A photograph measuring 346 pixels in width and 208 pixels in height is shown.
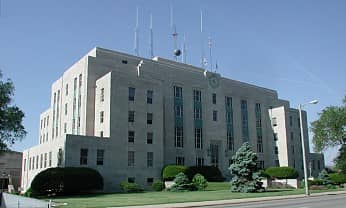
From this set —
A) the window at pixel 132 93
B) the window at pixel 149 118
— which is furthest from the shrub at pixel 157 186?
the window at pixel 132 93

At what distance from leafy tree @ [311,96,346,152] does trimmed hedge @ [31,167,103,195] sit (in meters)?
42.2

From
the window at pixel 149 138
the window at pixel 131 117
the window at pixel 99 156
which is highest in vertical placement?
A: the window at pixel 131 117

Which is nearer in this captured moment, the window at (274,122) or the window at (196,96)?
the window at (196,96)

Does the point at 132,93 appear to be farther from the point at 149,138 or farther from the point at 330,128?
the point at 330,128

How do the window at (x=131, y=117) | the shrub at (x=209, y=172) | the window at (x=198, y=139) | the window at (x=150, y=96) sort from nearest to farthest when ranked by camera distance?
the window at (x=131, y=117) → the window at (x=150, y=96) → the shrub at (x=209, y=172) → the window at (x=198, y=139)

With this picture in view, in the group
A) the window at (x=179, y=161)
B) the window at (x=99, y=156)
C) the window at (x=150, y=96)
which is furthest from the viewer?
the window at (x=179, y=161)

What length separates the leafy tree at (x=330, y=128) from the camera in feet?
209

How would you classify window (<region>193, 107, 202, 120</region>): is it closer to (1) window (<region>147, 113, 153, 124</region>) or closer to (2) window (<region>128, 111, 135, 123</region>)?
(1) window (<region>147, 113, 153, 124</region>)

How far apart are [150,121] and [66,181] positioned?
15.4m

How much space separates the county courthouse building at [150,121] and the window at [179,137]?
0.15 meters

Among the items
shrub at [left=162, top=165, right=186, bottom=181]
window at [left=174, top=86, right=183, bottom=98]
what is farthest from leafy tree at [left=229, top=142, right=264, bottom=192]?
window at [left=174, top=86, right=183, bottom=98]

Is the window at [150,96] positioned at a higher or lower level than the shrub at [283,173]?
higher

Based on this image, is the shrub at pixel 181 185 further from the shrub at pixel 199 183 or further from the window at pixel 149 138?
the window at pixel 149 138

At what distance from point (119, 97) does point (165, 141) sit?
1052 centimetres
